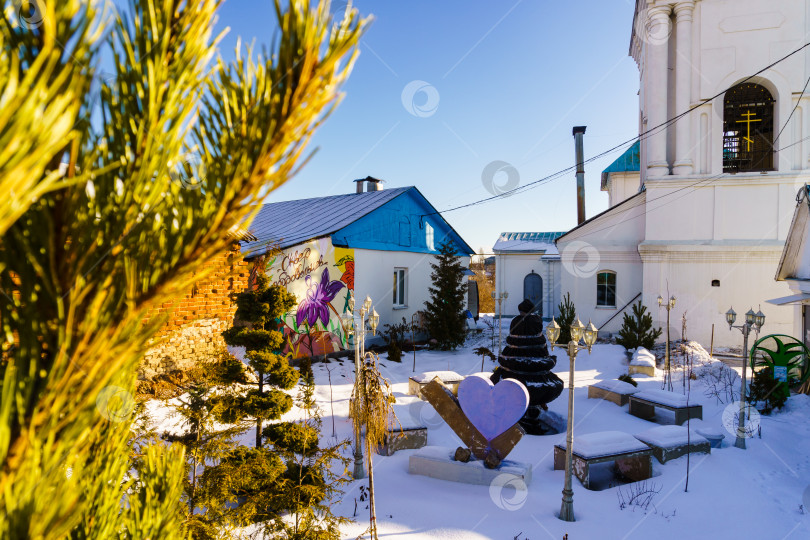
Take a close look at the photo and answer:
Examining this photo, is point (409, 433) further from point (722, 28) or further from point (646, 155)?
point (722, 28)

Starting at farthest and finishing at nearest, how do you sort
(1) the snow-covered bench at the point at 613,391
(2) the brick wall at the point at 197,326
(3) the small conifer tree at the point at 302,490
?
(1) the snow-covered bench at the point at 613,391 < (2) the brick wall at the point at 197,326 < (3) the small conifer tree at the point at 302,490

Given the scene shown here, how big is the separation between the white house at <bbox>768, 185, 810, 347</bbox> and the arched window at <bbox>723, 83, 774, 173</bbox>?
5.77 m

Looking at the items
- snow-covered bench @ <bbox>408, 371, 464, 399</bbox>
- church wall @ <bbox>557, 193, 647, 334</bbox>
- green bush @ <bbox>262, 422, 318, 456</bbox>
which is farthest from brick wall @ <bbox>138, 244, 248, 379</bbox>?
church wall @ <bbox>557, 193, 647, 334</bbox>

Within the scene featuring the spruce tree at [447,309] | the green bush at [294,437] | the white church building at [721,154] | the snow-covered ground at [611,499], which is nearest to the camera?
the green bush at [294,437]

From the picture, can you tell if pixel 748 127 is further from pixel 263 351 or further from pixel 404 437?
pixel 263 351

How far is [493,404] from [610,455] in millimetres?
1804

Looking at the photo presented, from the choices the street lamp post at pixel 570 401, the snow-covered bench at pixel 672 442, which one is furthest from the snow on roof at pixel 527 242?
the street lamp post at pixel 570 401

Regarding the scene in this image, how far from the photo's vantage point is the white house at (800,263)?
33.1 ft

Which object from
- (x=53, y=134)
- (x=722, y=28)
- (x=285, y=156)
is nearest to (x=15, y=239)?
(x=53, y=134)

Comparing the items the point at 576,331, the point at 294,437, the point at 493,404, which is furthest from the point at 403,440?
the point at 576,331

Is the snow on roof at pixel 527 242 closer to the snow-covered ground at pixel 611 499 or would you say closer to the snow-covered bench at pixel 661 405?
the snow-covered bench at pixel 661 405

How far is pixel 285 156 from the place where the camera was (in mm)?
821

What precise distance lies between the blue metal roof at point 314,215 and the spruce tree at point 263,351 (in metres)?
6.55

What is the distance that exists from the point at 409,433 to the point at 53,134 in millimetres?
7531
